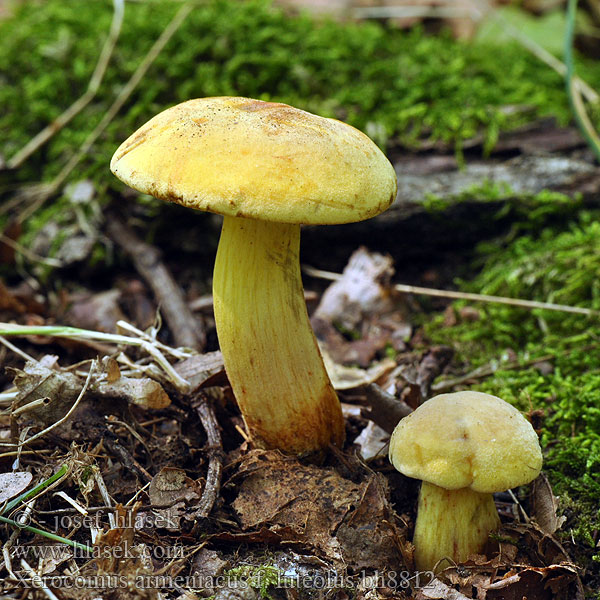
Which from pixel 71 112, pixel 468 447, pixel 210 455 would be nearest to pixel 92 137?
→ pixel 71 112

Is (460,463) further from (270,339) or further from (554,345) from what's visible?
(554,345)

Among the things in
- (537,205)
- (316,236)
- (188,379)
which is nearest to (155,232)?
(316,236)

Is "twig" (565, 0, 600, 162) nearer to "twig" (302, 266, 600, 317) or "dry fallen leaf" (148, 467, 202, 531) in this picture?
"twig" (302, 266, 600, 317)

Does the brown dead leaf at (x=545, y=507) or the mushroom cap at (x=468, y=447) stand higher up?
the mushroom cap at (x=468, y=447)

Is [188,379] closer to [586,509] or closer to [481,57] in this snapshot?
[586,509]

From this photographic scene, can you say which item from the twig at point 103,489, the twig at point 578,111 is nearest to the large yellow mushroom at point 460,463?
the twig at point 103,489

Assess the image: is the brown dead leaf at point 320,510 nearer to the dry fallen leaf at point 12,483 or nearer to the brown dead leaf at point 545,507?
the brown dead leaf at point 545,507

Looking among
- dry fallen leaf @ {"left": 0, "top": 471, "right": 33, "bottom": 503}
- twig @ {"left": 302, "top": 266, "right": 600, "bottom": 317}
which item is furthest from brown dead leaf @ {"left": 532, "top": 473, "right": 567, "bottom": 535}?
dry fallen leaf @ {"left": 0, "top": 471, "right": 33, "bottom": 503}
